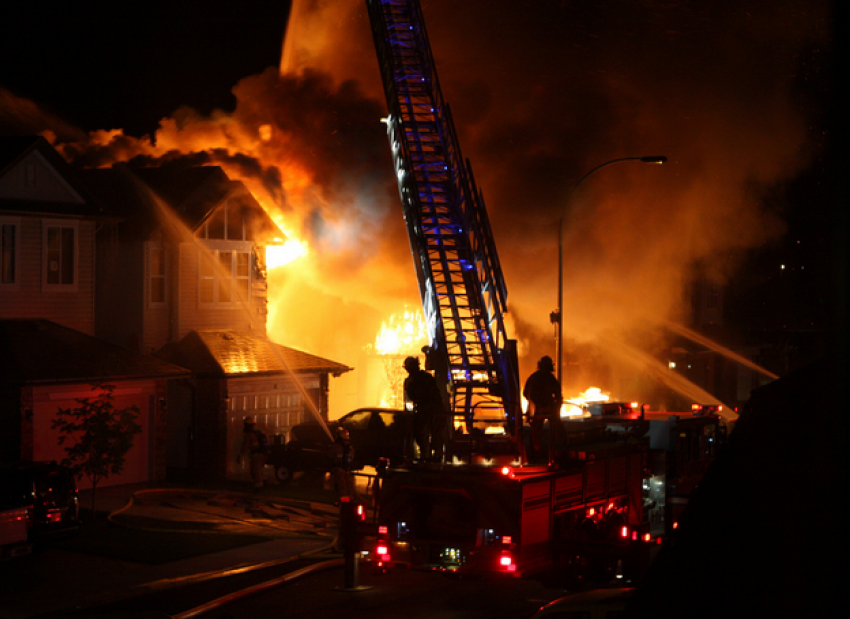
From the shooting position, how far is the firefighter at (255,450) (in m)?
21.9

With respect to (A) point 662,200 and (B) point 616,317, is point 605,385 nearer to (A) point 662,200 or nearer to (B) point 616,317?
(B) point 616,317

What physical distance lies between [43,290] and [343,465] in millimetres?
9059

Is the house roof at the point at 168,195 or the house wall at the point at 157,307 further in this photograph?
the house roof at the point at 168,195

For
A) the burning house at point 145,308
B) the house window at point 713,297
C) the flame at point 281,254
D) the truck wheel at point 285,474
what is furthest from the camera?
the house window at point 713,297

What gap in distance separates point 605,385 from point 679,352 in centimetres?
572

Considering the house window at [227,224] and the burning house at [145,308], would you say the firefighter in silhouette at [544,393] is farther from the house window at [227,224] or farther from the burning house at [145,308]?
the house window at [227,224]

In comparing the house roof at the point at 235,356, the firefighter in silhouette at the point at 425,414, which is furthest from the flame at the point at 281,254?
the firefighter in silhouette at the point at 425,414

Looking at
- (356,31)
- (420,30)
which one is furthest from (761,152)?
(420,30)

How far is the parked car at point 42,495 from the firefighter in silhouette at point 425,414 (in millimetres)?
5863

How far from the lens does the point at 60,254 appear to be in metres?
23.2

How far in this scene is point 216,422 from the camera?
24562 mm

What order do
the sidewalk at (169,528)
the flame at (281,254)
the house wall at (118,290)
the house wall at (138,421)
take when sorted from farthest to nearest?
1. the flame at (281,254)
2. the house wall at (118,290)
3. the house wall at (138,421)
4. the sidewalk at (169,528)

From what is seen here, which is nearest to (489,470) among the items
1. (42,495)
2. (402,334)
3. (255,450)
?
(42,495)

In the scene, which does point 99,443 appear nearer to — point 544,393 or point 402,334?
point 544,393
